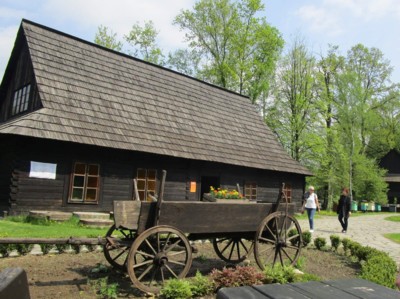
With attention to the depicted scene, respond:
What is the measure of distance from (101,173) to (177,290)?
379 inches

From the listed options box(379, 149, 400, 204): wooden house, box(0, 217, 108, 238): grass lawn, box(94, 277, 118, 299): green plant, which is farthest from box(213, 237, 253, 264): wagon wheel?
box(379, 149, 400, 204): wooden house

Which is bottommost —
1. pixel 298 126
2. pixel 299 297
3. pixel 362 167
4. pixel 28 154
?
pixel 299 297

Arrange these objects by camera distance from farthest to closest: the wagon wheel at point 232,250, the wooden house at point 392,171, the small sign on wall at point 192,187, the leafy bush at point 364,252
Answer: the wooden house at point 392,171, the small sign on wall at point 192,187, the leafy bush at point 364,252, the wagon wheel at point 232,250

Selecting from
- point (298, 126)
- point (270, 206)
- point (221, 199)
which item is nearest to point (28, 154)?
point (221, 199)

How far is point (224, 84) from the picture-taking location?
110 ft

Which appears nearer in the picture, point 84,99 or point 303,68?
point 84,99

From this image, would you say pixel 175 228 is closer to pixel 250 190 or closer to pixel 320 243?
pixel 320 243

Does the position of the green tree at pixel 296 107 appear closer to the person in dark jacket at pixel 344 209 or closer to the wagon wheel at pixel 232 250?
the person in dark jacket at pixel 344 209

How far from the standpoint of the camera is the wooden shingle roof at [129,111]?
13.3 m

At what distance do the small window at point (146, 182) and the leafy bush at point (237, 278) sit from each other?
9.81m

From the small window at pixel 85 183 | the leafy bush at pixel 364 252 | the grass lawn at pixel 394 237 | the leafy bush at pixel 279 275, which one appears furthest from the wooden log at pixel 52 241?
the grass lawn at pixel 394 237

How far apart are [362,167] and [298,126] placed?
9.36 meters

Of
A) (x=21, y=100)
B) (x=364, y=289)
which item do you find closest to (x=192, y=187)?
(x=21, y=100)

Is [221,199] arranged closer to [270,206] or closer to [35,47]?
[270,206]
